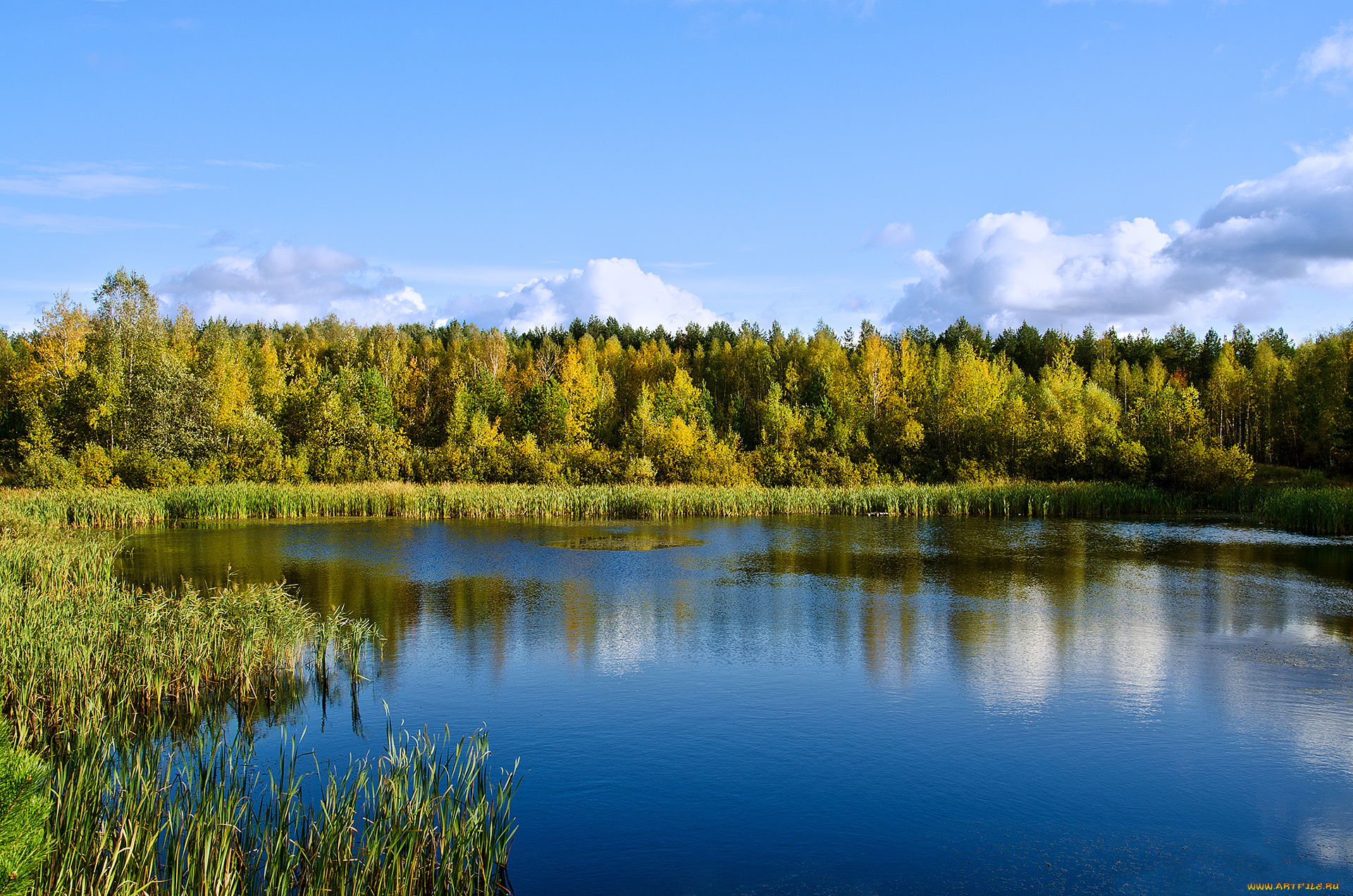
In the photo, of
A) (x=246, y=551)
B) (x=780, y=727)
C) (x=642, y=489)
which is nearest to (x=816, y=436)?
(x=642, y=489)

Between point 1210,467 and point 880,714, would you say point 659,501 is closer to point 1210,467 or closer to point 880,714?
point 1210,467

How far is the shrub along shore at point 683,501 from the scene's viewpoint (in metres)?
34.3

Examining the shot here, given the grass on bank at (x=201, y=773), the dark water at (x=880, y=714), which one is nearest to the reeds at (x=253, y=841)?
the grass on bank at (x=201, y=773)

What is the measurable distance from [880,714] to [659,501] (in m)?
27.0

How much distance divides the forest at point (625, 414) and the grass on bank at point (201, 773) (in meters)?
29.2

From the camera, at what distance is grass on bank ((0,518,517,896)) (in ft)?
16.8

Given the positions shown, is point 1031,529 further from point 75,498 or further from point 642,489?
point 75,498

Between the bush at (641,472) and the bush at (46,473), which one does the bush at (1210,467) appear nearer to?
the bush at (641,472)

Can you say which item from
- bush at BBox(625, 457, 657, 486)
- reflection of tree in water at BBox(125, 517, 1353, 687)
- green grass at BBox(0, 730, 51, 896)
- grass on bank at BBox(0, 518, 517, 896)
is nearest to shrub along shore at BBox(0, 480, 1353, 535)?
reflection of tree in water at BBox(125, 517, 1353, 687)

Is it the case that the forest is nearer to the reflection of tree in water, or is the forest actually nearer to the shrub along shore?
the shrub along shore

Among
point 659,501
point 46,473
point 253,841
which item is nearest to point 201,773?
point 253,841

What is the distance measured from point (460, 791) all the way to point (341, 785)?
1381 millimetres

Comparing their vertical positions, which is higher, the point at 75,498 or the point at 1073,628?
the point at 75,498

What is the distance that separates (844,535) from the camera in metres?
30.0
